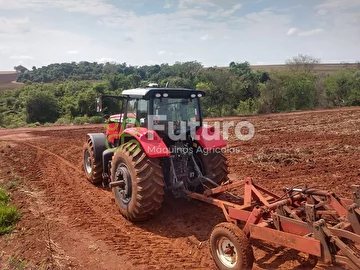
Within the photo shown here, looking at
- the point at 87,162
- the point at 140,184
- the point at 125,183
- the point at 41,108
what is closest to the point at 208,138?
the point at 140,184

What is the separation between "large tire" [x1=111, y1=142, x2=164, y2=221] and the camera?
4.92m

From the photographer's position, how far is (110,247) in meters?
4.57

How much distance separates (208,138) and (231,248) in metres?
2.42

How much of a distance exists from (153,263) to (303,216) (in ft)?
6.75

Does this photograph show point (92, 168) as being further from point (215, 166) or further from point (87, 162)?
point (215, 166)

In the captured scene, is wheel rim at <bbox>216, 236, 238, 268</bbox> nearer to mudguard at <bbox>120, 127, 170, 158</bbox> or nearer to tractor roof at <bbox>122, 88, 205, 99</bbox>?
mudguard at <bbox>120, 127, 170, 158</bbox>

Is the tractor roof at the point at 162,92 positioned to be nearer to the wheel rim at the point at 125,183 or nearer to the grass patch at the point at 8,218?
the wheel rim at the point at 125,183

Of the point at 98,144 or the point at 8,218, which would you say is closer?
the point at 8,218

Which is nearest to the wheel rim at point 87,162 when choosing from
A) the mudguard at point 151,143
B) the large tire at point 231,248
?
the mudguard at point 151,143

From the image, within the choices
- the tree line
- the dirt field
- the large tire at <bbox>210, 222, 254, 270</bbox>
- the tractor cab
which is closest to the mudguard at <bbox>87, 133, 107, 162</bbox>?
the dirt field

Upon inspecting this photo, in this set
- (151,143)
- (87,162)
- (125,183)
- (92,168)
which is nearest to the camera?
(151,143)

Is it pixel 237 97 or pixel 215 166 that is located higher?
pixel 237 97

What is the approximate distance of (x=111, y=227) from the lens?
5211 mm

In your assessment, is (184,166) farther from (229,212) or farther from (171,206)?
(229,212)
